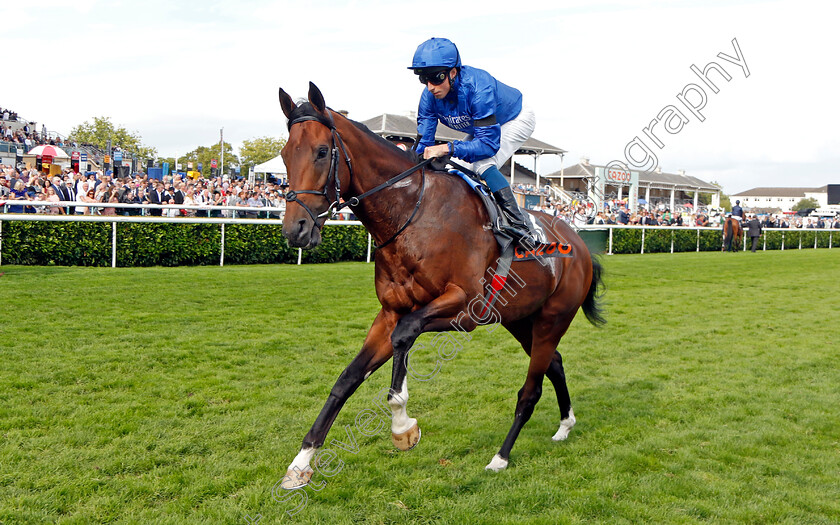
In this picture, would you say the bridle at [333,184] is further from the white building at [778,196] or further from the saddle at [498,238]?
the white building at [778,196]

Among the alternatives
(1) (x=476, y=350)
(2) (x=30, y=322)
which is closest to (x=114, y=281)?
(2) (x=30, y=322)

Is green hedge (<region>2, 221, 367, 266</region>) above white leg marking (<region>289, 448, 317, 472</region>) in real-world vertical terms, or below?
above

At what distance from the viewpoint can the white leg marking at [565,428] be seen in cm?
446

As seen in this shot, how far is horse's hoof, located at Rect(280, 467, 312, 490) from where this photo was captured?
330 centimetres

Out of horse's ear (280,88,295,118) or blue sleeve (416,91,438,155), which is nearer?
horse's ear (280,88,295,118)

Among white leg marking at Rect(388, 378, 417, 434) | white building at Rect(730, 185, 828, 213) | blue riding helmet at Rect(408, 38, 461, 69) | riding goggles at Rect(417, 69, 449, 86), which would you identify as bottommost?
white leg marking at Rect(388, 378, 417, 434)

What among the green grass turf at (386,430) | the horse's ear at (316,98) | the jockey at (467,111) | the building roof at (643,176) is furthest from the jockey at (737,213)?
the horse's ear at (316,98)

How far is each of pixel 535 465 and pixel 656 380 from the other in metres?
2.51

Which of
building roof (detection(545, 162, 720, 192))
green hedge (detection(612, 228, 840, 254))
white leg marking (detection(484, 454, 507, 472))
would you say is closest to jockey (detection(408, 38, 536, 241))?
white leg marking (detection(484, 454, 507, 472))

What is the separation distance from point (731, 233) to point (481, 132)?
25.1m

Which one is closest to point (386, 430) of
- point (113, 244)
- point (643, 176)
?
point (113, 244)

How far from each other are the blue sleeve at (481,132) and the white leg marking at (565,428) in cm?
189

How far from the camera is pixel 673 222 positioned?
2989 centimetres

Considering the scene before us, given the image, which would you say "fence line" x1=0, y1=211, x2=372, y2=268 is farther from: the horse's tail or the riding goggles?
the riding goggles
